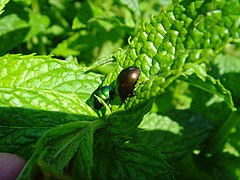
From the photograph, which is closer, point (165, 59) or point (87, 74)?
point (165, 59)

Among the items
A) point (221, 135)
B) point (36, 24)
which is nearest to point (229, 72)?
point (221, 135)

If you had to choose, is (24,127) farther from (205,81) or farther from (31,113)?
(205,81)

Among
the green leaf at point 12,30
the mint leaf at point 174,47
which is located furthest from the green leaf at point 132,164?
the green leaf at point 12,30

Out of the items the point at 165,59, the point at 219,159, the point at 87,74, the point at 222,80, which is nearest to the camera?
the point at 165,59

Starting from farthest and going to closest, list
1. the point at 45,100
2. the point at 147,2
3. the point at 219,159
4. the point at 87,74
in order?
the point at 147,2, the point at 219,159, the point at 87,74, the point at 45,100

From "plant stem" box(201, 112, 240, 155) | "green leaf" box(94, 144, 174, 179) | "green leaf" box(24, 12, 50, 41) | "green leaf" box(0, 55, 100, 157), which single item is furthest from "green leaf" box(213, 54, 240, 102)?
"green leaf" box(24, 12, 50, 41)

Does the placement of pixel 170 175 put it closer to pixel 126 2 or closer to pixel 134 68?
pixel 134 68

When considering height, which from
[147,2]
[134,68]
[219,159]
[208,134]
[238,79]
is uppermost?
[134,68]

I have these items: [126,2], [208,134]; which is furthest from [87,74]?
[208,134]
